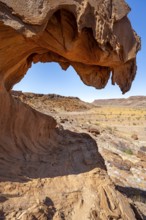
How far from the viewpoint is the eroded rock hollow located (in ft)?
13.0

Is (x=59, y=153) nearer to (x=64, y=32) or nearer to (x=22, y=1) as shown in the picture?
(x=64, y=32)

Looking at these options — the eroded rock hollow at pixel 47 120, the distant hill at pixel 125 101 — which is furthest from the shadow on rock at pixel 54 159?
the distant hill at pixel 125 101

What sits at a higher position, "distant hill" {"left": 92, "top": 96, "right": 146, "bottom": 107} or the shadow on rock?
the shadow on rock

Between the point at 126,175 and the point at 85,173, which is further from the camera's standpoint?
the point at 126,175

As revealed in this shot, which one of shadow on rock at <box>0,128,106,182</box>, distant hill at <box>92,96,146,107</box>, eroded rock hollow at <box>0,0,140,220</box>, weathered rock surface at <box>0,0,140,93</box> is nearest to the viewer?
eroded rock hollow at <box>0,0,140,220</box>

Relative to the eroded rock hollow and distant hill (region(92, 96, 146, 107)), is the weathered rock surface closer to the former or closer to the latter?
the eroded rock hollow

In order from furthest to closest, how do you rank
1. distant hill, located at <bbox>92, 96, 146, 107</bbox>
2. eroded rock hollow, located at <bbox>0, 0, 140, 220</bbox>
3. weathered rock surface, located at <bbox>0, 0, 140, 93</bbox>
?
distant hill, located at <bbox>92, 96, 146, 107</bbox> < weathered rock surface, located at <bbox>0, 0, 140, 93</bbox> < eroded rock hollow, located at <bbox>0, 0, 140, 220</bbox>

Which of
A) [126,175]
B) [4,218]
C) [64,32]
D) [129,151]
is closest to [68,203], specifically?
[4,218]

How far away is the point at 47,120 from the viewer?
754cm

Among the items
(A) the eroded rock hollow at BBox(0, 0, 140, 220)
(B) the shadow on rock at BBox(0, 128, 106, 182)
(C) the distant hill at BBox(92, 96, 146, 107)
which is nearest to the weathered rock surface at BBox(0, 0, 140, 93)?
(A) the eroded rock hollow at BBox(0, 0, 140, 220)

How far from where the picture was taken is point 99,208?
4.06 meters

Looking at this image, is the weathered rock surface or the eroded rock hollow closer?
the eroded rock hollow

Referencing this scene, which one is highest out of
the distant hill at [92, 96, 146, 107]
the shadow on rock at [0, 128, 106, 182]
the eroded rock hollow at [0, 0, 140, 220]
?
the eroded rock hollow at [0, 0, 140, 220]

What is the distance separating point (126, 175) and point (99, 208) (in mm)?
6182
